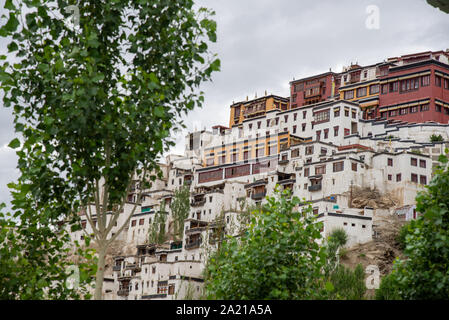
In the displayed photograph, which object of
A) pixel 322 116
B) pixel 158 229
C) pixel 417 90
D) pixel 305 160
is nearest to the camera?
pixel 305 160

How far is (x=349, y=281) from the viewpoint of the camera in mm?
39625

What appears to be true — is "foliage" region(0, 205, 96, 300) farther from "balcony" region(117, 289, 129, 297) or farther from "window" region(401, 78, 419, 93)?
"window" region(401, 78, 419, 93)

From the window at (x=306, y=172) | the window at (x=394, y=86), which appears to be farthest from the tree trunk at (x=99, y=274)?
the window at (x=394, y=86)

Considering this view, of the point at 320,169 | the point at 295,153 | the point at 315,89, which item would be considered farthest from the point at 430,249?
the point at 315,89

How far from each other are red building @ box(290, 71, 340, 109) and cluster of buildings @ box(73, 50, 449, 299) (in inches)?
4.8

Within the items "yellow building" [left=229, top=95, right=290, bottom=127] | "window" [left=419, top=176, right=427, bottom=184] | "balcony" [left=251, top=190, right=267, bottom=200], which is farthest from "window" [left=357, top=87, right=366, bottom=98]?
"balcony" [left=251, top=190, right=267, bottom=200]

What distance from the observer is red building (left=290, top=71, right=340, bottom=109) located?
7112 cm

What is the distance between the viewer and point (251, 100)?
76.8 m

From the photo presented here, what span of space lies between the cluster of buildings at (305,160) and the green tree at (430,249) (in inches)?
1434

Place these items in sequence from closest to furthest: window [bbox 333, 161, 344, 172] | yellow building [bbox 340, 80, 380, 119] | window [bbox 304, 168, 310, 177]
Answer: window [bbox 333, 161, 344, 172] < window [bbox 304, 168, 310, 177] < yellow building [bbox 340, 80, 380, 119]

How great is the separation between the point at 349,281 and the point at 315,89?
35887 millimetres

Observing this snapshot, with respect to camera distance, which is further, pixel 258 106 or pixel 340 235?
pixel 258 106

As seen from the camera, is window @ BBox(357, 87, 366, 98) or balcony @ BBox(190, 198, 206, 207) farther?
window @ BBox(357, 87, 366, 98)

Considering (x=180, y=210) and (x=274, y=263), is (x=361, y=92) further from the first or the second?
(x=274, y=263)
